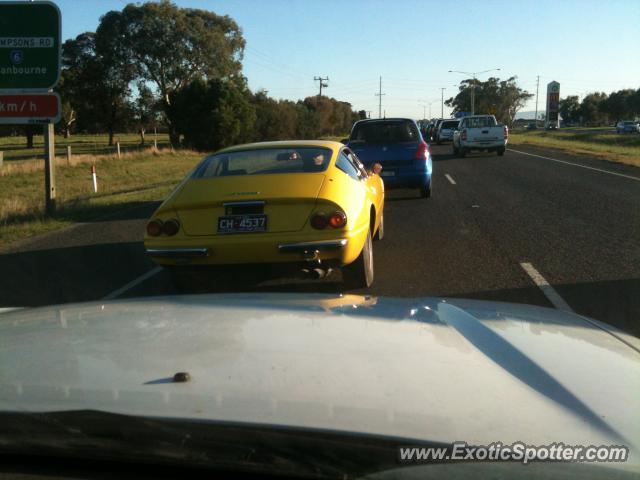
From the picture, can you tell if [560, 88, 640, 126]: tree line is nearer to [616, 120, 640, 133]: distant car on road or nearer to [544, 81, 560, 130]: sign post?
[544, 81, 560, 130]: sign post

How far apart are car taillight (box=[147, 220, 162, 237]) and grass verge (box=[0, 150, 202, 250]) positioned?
16.5ft

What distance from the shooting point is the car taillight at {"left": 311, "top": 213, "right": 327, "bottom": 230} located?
5664 mm

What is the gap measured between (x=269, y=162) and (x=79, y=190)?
48.0 ft

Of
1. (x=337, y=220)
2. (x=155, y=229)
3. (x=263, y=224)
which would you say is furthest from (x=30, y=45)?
(x=337, y=220)

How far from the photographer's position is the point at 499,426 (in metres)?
2.00

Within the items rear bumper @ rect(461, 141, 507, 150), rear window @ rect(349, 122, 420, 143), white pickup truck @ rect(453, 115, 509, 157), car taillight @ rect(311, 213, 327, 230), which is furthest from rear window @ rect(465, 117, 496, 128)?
car taillight @ rect(311, 213, 327, 230)

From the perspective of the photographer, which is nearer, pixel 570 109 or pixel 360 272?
pixel 360 272

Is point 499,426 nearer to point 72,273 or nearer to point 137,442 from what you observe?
point 137,442

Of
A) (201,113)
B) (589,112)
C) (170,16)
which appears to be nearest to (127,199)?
(201,113)

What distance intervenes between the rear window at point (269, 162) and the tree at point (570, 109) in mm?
146975

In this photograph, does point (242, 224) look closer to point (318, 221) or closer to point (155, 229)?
point (318, 221)

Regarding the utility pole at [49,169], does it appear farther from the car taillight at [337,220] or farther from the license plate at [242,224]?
the car taillight at [337,220]

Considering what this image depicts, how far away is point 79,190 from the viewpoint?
66.6ft

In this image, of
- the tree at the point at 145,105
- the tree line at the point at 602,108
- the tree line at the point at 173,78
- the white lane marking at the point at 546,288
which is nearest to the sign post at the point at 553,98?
the tree line at the point at 602,108
